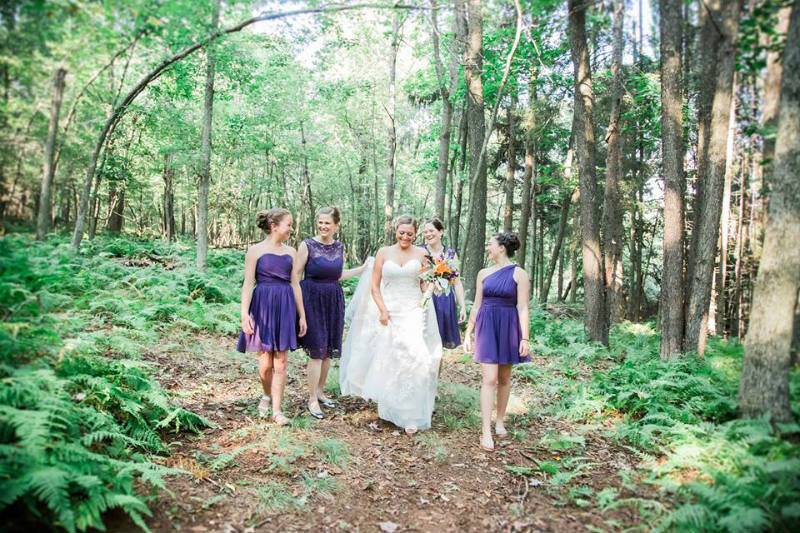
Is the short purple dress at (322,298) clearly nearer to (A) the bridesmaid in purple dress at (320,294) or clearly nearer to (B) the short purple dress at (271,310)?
(A) the bridesmaid in purple dress at (320,294)

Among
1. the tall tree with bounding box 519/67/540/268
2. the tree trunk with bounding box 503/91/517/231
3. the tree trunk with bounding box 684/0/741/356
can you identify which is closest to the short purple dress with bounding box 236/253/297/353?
the tree trunk with bounding box 684/0/741/356

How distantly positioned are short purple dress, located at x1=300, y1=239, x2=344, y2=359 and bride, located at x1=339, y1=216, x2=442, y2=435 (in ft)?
1.58

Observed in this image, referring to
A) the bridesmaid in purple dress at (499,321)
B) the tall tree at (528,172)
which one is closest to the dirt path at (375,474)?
the bridesmaid in purple dress at (499,321)

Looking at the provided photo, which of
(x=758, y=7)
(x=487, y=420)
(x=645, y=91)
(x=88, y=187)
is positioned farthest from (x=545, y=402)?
(x=88, y=187)

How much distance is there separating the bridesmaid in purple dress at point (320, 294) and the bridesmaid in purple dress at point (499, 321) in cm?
185

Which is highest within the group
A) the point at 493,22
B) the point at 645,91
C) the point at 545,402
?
the point at 493,22

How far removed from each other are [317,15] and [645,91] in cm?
868

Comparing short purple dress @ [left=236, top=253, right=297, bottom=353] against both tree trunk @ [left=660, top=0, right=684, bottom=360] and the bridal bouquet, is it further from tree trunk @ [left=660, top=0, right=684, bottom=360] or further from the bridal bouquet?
tree trunk @ [left=660, top=0, right=684, bottom=360]

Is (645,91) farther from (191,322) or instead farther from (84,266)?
(84,266)

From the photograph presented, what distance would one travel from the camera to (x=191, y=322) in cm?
950

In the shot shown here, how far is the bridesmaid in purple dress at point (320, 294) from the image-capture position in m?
6.02

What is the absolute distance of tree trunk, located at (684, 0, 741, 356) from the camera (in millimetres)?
6910

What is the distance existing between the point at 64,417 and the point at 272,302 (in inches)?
93.3

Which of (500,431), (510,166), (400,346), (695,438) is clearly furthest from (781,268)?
(510,166)
